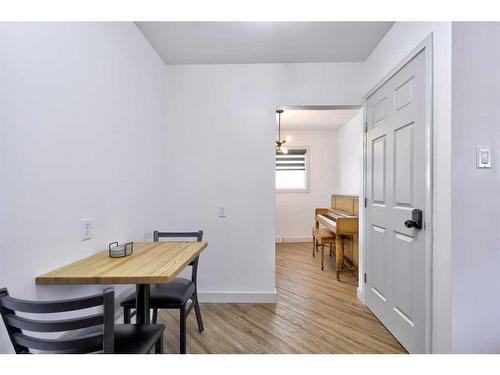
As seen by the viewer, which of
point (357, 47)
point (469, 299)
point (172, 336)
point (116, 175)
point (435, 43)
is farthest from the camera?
point (357, 47)

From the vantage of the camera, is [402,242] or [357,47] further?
[357,47]

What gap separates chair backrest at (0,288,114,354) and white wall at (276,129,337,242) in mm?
4892

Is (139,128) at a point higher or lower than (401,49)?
lower

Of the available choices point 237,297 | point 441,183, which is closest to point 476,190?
point 441,183

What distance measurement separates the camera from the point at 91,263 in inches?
53.1

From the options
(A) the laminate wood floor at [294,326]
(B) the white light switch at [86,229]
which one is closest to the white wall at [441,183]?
(A) the laminate wood floor at [294,326]

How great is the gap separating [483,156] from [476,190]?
7.2 inches

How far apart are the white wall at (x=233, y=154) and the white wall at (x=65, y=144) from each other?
56 cm

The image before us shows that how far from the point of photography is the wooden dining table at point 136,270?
3.68 feet

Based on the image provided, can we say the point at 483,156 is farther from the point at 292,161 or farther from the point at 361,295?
the point at 292,161

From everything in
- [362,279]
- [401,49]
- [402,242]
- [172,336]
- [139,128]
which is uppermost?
[401,49]
